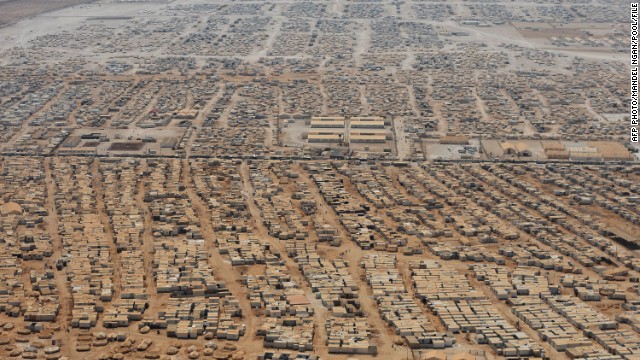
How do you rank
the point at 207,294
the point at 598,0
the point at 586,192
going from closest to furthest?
the point at 207,294 < the point at 586,192 < the point at 598,0

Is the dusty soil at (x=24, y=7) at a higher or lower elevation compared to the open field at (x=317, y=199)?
lower

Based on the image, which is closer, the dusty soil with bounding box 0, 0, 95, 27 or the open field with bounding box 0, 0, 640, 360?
the open field with bounding box 0, 0, 640, 360

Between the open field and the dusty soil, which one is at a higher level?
the open field

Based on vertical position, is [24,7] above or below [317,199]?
below

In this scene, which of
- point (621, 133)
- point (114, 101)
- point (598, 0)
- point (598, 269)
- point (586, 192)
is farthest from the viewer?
point (598, 0)

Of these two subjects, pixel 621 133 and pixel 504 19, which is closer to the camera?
pixel 621 133

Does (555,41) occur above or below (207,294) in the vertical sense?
below

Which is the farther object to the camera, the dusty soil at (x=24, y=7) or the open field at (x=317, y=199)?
the dusty soil at (x=24, y=7)

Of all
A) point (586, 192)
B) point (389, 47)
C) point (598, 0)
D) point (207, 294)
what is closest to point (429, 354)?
point (207, 294)

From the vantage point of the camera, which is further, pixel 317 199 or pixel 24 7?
pixel 24 7

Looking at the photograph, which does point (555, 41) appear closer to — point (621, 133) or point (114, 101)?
point (621, 133)
